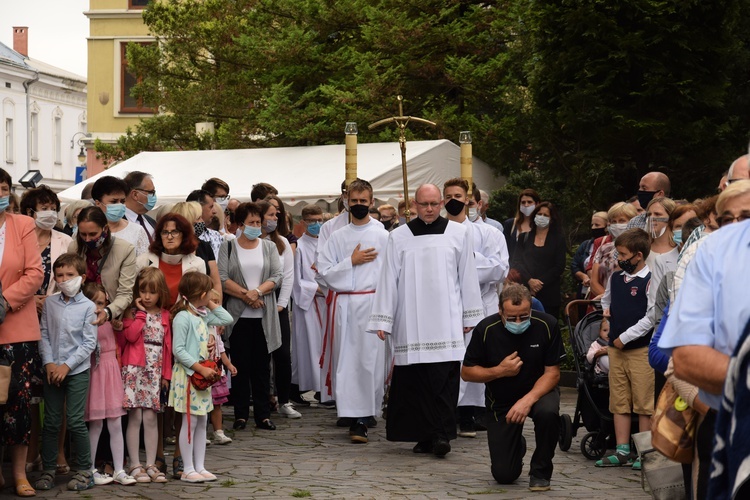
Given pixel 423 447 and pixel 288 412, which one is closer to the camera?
pixel 423 447

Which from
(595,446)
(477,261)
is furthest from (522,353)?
(477,261)

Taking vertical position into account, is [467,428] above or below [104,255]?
below

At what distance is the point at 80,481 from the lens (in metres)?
8.80

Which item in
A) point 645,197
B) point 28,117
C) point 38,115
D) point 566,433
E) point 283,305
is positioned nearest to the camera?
point 566,433

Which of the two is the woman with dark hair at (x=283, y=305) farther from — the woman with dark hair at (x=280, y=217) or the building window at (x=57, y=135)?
the building window at (x=57, y=135)

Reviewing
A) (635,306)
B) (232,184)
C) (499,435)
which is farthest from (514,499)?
(232,184)

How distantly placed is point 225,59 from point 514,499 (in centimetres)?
2343

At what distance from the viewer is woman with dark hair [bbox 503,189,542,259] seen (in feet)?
49.6

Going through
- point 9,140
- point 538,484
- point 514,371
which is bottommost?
point 538,484

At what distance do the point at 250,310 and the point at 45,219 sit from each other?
2.66m

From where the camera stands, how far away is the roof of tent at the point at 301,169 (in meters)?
22.3

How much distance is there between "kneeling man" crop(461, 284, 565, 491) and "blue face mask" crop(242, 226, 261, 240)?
125 inches

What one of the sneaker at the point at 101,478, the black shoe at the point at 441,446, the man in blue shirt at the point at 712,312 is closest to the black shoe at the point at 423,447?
the black shoe at the point at 441,446

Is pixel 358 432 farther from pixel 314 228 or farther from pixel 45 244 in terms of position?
pixel 45 244
